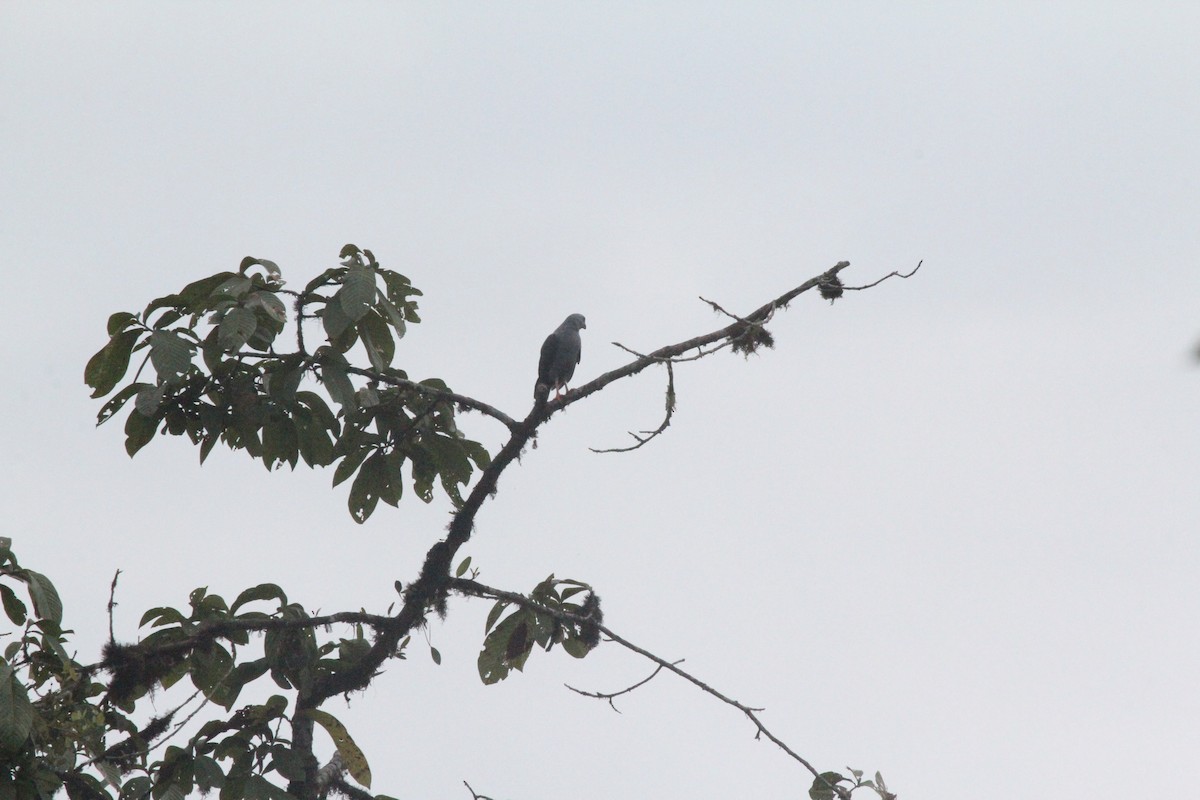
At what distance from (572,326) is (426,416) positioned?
4625 millimetres

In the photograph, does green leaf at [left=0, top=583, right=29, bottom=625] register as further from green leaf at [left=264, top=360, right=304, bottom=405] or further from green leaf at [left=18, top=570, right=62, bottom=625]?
green leaf at [left=264, top=360, right=304, bottom=405]

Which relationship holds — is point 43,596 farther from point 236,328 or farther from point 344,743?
point 344,743

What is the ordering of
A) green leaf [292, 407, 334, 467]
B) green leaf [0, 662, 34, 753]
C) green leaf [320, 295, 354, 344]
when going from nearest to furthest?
green leaf [0, 662, 34, 753]
green leaf [320, 295, 354, 344]
green leaf [292, 407, 334, 467]

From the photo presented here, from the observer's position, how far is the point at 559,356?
33.8ft

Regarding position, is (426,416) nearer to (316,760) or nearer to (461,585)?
(461,585)

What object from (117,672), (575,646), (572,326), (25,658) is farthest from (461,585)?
(572,326)

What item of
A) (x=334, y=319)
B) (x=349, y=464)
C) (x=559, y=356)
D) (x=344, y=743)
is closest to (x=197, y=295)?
(x=334, y=319)

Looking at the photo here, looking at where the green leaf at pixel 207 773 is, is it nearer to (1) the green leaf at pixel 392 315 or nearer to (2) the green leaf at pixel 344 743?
(2) the green leaf at pixel 344 743

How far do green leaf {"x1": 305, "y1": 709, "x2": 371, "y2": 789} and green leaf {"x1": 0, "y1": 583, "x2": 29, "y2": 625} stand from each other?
1.54 m

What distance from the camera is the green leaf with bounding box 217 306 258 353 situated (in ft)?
16.5

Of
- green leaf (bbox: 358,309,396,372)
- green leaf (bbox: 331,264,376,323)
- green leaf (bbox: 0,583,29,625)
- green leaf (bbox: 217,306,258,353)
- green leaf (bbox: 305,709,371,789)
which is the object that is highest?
green leaf (bbox: 358,309,396,372)

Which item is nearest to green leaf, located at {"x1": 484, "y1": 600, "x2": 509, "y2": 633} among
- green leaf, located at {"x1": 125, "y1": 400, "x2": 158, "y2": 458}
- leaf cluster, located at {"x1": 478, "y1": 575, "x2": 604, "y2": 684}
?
leaf cluster, located at {"x1": 478, "y1": 575, "x2": 604, "y2": 684}

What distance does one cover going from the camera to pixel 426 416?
612cm

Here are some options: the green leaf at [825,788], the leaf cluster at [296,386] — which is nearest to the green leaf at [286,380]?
the leaf cluster at [296,386]
